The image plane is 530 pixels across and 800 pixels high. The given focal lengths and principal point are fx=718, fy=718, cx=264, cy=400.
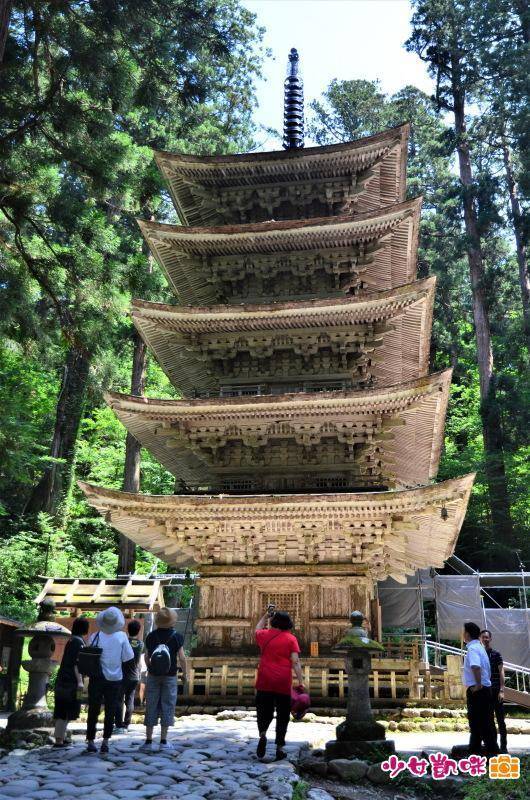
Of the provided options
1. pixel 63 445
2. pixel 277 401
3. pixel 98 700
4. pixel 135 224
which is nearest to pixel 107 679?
pixel 98 700

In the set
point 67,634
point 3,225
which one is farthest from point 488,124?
point 67,634

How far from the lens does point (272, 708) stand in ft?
23.3

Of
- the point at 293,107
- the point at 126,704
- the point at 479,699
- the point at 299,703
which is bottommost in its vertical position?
the point at 126,704

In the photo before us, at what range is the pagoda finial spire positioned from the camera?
20.4 meters

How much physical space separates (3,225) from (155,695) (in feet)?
29.3

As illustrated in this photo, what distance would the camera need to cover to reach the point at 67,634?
8.52 meters

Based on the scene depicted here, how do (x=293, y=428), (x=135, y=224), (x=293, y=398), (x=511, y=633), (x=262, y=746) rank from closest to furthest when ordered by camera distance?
(x=262, y=746) < (x=293, y=398) < (x=293, y=428) < (x=511, y=633) < (x=135, y=224)

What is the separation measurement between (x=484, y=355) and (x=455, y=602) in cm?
1131

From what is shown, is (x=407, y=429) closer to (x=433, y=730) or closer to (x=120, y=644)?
(x=433, y=730)

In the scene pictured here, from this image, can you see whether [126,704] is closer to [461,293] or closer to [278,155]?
[278,155]

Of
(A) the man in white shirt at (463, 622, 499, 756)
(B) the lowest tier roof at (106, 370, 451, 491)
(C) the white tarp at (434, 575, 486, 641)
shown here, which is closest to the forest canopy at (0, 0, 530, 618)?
(B) the lowest tier roof at (106, 370, 451, 491)

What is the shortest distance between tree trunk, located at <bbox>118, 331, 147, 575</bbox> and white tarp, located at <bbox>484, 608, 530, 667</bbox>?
11.9m

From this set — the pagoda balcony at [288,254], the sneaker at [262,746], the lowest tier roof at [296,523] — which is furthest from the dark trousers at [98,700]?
the pagoda balcony at [288,254]

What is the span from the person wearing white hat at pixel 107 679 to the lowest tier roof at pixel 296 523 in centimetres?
614
